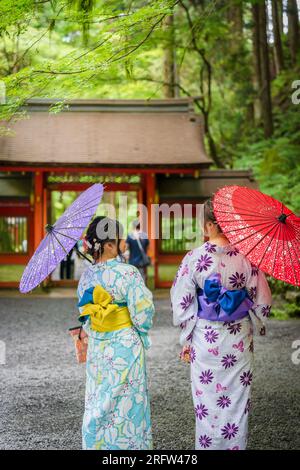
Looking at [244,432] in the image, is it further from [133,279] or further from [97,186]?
[97,186]

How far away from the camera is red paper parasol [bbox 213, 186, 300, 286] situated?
3395 mm

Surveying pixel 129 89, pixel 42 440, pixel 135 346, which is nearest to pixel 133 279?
pixel 135 346

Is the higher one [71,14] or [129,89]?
[129,89]

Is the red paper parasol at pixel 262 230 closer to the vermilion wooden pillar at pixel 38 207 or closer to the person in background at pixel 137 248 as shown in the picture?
the person in background at pixel 137 248

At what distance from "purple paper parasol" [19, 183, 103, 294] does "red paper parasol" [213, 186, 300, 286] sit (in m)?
0.76

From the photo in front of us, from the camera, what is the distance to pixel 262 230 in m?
3.49

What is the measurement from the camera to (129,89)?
69.2ft

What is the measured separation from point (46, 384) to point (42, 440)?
5.63 ft

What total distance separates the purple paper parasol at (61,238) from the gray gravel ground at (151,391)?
4.51ft

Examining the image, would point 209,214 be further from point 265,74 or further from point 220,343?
point 265,74

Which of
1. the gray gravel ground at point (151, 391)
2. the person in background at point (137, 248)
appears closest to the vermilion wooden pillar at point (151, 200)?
the person in background at point (137, 248)

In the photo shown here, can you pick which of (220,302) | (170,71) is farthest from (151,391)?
(170,71)

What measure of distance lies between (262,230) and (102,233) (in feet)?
3.19

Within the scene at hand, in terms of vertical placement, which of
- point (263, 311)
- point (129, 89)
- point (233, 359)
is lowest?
point (233, 359)
